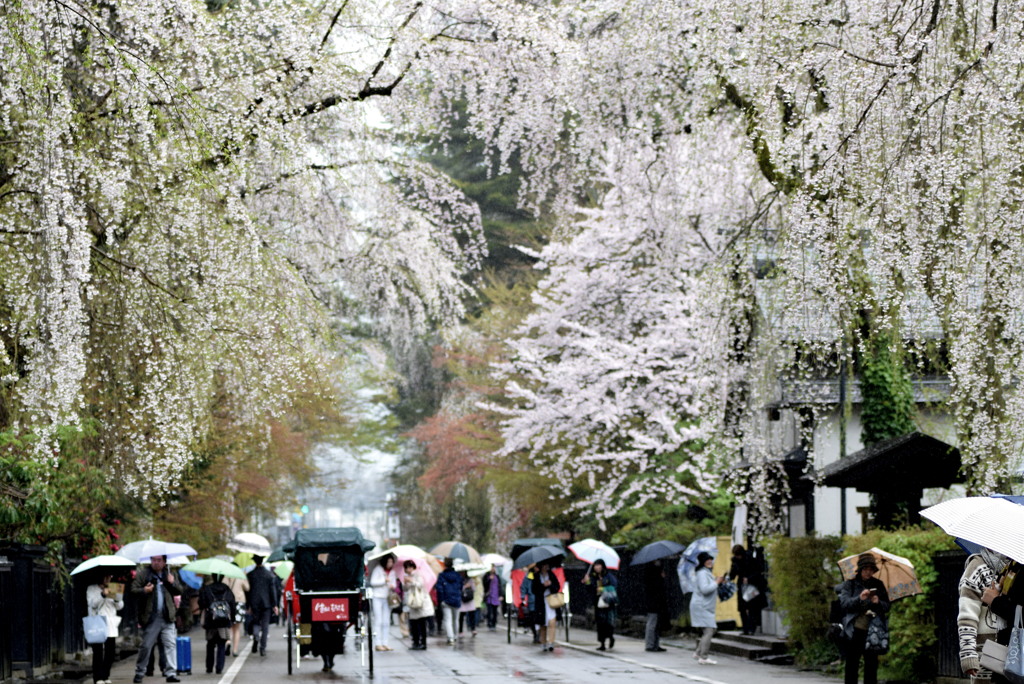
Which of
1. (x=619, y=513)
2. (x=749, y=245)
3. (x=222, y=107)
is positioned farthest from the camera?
(x=619, y=513)

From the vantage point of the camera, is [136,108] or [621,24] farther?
[621,24]

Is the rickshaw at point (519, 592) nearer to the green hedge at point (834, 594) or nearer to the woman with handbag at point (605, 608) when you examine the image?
the woman with handbag at point (605, 608)

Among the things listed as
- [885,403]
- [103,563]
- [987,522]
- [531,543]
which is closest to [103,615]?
[103,563]

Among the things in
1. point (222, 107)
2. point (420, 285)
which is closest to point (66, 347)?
point (222, 107)

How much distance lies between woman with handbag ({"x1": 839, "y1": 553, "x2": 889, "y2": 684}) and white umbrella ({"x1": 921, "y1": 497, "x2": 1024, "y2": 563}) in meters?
4.50

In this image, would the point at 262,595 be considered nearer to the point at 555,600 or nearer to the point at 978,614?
the point at 555,600

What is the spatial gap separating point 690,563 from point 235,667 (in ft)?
26.0

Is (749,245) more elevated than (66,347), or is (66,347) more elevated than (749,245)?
(749,245)

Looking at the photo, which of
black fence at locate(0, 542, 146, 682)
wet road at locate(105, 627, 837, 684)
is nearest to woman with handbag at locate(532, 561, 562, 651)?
wet road at locate(105, 627, 837, 684)

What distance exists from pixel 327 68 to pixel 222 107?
236 cm

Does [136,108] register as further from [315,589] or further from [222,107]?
[315,589]

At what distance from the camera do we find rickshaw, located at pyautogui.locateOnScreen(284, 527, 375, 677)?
18438mm

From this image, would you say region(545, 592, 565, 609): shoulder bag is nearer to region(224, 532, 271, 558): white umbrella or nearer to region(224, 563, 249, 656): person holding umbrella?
region(224, 563, 249, 656): person holding umbrella

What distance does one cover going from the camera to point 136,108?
11047 mm
